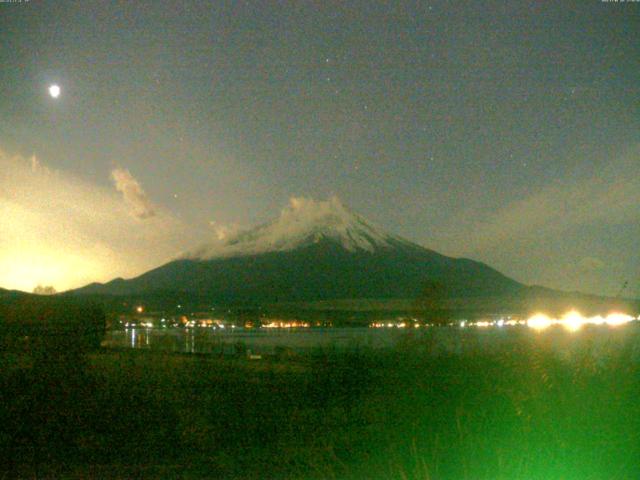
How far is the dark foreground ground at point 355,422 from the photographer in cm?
981

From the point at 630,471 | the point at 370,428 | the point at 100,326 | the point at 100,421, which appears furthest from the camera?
the point at 100,326

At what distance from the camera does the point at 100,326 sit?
40.0 meters

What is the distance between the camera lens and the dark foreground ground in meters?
9.81

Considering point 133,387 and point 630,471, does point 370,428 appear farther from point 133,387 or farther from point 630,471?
point 133,387

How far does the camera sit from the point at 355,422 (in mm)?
14250

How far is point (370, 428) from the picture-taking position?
13000mm

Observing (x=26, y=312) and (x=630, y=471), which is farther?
(x=26, y=312)

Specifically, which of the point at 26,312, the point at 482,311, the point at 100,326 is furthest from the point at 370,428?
the point at 482,311

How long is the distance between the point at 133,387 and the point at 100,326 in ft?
73.3

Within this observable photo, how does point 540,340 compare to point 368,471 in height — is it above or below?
above

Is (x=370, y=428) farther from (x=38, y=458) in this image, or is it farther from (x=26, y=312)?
(x=26, y=312)

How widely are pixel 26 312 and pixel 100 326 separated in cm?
742

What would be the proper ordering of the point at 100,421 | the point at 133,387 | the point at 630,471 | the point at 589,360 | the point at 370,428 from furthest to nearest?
the point at 133,387 < the point at 589,360 < the point at 100,421 < the point at 370,428 < the point at 630,471

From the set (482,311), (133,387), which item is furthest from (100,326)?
(482,311)
